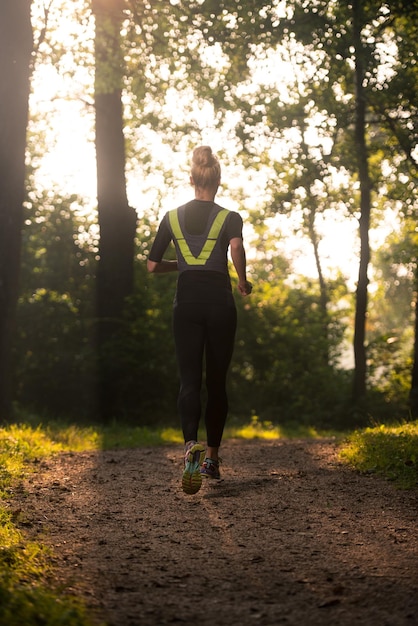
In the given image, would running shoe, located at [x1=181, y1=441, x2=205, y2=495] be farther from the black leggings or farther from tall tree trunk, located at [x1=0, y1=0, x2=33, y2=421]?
tall tree trunk, located at [x1=0, y1=0, x2=33, y2=421]

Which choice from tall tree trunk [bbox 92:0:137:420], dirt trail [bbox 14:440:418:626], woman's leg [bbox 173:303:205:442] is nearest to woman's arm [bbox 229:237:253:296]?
woman's leg [bbox 173:303:205:442]

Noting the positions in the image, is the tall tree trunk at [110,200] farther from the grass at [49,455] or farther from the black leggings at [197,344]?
the black leggings at [197,344]

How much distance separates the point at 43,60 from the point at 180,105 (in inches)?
157

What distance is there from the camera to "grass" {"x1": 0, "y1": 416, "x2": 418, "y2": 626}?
3.66 metres

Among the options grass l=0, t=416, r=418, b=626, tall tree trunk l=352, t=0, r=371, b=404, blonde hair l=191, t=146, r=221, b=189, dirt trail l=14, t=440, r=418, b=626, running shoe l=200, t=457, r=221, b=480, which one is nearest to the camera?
grass l=0, t=416, r=418, b=626

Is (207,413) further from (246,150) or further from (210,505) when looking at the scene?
(246,150)

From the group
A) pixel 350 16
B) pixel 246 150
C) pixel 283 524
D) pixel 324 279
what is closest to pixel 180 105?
pixel 246 150

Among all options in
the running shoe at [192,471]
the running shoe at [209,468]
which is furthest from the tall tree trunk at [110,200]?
the running shoe at [192,471]

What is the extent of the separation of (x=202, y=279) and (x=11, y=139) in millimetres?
6547

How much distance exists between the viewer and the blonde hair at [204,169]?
21.8 ft

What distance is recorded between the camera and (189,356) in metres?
6.61

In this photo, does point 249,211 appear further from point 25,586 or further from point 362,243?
point 25,586

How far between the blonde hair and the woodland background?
7.98 meters

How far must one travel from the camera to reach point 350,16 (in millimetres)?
14320
